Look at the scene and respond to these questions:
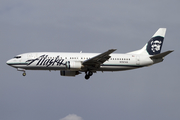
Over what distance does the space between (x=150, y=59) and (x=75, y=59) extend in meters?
11.8

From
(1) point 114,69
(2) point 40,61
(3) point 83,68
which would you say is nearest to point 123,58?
(1) point 114,69

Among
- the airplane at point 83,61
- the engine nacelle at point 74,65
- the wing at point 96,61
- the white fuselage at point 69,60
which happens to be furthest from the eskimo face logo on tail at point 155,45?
the engine nacelle at point 74,65

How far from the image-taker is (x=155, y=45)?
63.5m

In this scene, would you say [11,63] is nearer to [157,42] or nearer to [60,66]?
[60,66]

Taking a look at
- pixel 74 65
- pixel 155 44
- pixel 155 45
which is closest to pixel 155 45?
pixel 155 45

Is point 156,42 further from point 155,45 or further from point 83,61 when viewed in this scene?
point 83,61

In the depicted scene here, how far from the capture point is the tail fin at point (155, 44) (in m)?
62.5

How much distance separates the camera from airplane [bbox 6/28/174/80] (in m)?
56.7

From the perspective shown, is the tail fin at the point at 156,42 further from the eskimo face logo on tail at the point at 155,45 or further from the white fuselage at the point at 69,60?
the white fuselage at the point at 69,60

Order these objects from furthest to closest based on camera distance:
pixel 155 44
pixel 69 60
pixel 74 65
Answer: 1. pixel 155 44
2. pixel 69 60
3. pixel 74 65

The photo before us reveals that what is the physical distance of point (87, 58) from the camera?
58281 millimetres

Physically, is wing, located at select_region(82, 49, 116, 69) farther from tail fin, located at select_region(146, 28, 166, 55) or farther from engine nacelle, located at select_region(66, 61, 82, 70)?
tail fin, located at select_region(146, 28, 166, 55)

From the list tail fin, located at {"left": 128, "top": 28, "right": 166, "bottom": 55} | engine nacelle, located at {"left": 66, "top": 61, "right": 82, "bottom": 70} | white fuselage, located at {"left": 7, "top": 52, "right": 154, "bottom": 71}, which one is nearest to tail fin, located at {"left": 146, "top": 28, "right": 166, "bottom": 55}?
tail fin, located at {"left": 128, "top": 28, "right": 166, "bottom": 55}

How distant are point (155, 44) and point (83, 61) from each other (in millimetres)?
13459
